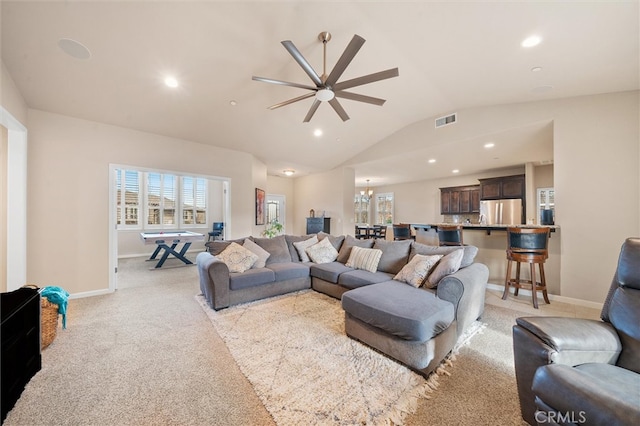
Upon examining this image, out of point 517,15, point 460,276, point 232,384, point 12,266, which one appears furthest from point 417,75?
point 12,266

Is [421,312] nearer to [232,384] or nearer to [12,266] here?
[232,384]

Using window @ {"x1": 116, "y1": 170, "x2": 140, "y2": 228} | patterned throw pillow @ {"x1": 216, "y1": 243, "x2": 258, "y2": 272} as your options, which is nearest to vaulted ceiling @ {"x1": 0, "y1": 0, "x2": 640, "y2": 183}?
patterned throw pillow @ {"x1": 216, "y1": 243, "x2": 258, "y2": 272}

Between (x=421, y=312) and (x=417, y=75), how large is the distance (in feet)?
10.9

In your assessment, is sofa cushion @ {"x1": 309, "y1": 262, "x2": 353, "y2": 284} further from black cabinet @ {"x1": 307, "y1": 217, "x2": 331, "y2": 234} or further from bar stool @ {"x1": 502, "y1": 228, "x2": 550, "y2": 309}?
black cabinet @ {"x1": 307, "y1": 217, "x2": 331, "y2": 234}

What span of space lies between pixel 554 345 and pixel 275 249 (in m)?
3.46

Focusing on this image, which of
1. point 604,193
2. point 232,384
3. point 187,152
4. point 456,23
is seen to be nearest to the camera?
point 232,384

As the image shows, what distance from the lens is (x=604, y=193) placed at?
126 inches

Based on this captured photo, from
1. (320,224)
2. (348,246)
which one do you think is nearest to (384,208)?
(320,224)

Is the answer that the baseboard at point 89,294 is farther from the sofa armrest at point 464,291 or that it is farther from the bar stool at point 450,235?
the bar stool at point 450,235

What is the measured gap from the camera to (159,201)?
311 inches

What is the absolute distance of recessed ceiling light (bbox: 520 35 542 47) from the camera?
7.96 ft

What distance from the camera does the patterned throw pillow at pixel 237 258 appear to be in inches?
134

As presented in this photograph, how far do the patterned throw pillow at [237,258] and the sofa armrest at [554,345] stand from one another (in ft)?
10.0

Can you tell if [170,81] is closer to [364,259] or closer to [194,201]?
[364,259]
